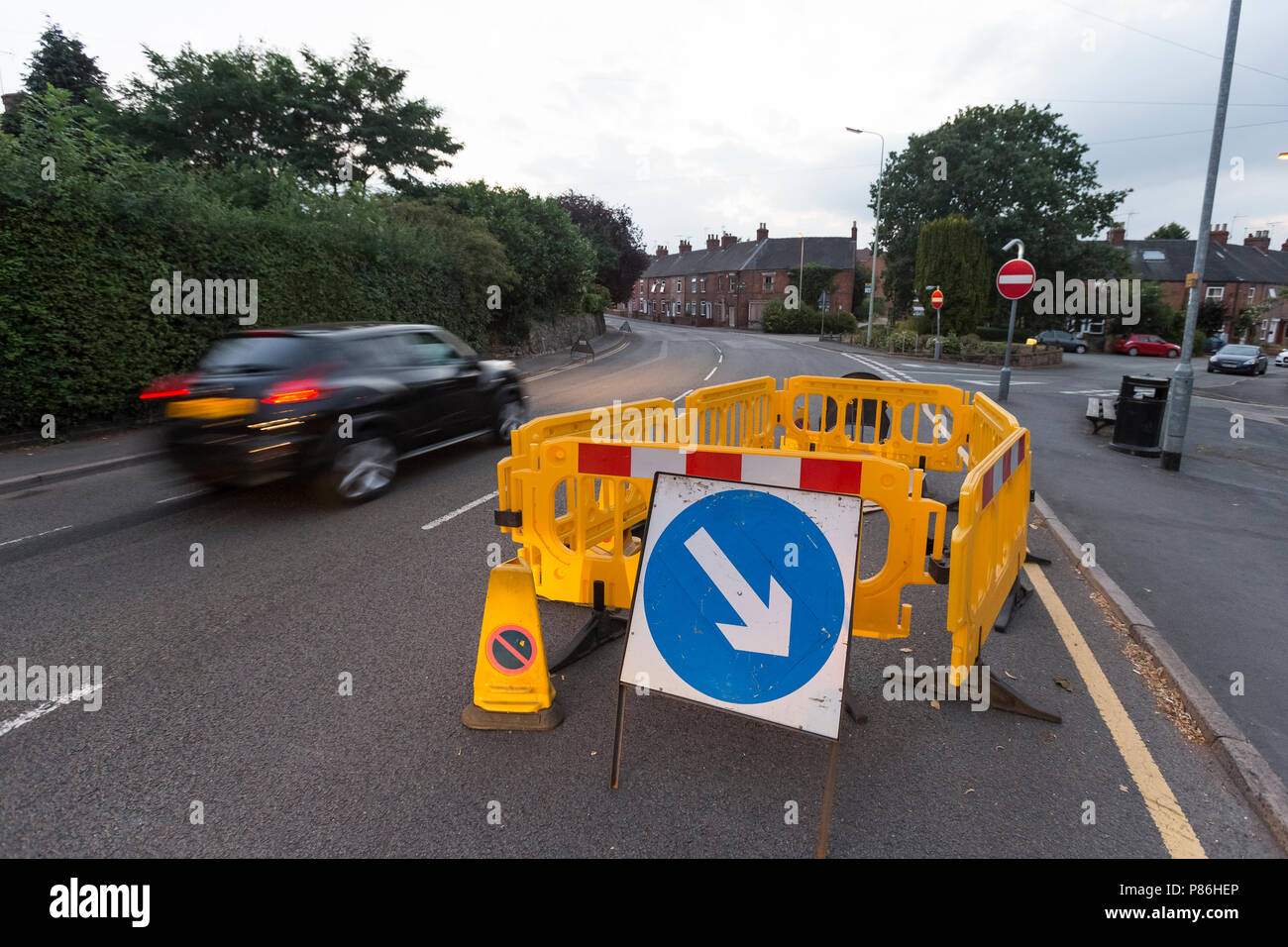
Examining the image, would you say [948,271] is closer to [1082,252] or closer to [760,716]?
[1082,252]

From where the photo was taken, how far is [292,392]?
247 inches

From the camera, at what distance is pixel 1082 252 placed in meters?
42.1

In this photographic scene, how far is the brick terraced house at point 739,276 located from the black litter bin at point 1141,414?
60.5m

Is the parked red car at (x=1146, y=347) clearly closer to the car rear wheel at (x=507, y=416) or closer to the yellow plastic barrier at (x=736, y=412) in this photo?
the yellow plastic barrier at (x=736, y=412)

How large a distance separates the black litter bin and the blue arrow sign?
31.4 ft

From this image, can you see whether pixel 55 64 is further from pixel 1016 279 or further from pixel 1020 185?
pixel 1020 185

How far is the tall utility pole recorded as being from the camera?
29.4ft

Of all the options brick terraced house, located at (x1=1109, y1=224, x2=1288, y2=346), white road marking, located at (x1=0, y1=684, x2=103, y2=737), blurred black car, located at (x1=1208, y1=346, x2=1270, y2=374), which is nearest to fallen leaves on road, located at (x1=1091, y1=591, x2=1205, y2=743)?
white road marking, located at (x1=0, y1=684, x2=103, y2=737)

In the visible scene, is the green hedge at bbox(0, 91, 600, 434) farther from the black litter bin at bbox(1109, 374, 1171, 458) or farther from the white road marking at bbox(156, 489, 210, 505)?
the black litter bin at bbox(1109, 374, 1171, 458)

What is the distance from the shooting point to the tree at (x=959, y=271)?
40.5m

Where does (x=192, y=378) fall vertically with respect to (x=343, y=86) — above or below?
below
